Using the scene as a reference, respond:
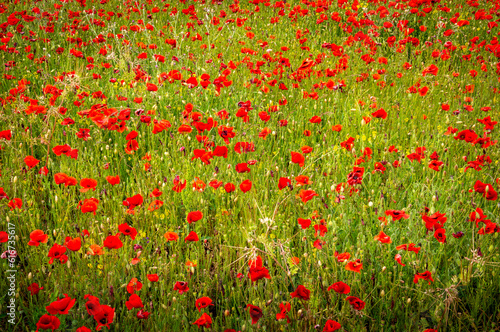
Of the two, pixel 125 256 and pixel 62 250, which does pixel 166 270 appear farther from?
pixel 62 250

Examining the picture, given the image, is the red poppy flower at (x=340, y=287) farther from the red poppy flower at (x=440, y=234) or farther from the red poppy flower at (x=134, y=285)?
the red poppy flower at (x=134, y=285)

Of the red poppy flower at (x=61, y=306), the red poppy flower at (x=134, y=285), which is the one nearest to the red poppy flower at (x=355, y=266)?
the red poppy flower at (x=134, y=285)

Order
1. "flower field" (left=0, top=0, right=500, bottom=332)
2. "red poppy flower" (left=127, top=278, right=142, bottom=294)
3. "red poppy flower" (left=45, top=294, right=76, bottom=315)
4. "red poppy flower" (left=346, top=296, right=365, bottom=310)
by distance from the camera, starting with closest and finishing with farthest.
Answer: "red poppy flower" (left=45, top=294, right=76, bottom=315)
"red poppy flower" (left=346, top=296, right=365, bottom=310)
"red poppy flower" (left=127, top=278, right=142, bottom=294)
"flower field" (left=0, top=0, right=500, bottom=332)

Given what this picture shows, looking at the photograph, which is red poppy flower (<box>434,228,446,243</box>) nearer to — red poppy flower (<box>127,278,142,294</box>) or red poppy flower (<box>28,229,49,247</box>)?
red poppy flower (<box>127,278,142,294</box>)

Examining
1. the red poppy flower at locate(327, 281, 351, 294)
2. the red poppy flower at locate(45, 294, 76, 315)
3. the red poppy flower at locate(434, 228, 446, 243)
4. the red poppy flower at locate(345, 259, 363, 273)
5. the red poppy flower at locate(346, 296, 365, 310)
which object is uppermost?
the red poppy flower at locate(434, 228, 446, 243)

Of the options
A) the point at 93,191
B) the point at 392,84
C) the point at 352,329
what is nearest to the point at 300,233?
the point at 352,329

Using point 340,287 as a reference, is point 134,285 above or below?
below

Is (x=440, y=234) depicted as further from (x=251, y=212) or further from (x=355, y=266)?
(x=251, y=212)

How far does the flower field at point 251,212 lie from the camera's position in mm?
1757

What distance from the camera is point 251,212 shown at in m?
2.46

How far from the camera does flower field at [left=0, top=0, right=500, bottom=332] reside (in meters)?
1.76

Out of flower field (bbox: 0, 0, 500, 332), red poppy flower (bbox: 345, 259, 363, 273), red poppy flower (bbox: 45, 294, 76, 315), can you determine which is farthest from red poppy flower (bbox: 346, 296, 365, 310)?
red poppy flower (bbox: 45, 294, 76, 315)

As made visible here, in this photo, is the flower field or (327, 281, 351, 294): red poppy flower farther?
the flower field

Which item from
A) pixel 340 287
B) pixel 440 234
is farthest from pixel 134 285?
pixel 440 234
